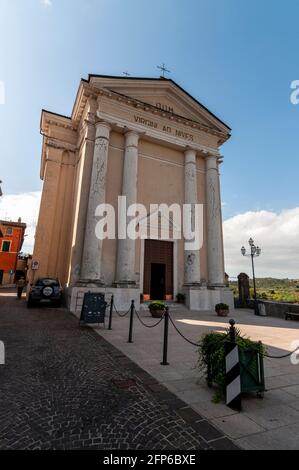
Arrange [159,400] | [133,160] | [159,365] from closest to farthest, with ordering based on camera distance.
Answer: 1. [159,400]
2. [159,365]
3. [133,160]

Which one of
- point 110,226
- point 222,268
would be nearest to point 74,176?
point 110,226

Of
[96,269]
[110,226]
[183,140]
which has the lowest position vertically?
[96,269]

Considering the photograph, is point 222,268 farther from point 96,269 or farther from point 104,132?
point 104,132

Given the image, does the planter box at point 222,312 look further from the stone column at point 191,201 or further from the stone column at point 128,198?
the stone column at point 128,198

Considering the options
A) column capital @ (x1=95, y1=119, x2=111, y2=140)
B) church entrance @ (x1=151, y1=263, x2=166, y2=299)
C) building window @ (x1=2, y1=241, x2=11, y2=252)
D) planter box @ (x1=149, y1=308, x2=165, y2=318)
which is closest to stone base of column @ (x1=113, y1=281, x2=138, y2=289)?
planter box @ (x1=149, y1=308, x2=165, y2=318)

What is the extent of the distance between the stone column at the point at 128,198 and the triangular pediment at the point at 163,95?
342cm

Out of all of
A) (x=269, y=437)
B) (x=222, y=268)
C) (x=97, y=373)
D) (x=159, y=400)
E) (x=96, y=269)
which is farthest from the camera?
(x=222, y=268)

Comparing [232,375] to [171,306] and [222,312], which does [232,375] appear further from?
[171,306]

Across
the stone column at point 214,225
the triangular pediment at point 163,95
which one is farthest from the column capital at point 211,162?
the triangular pediment at point 163,95

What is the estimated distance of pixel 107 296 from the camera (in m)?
13.5

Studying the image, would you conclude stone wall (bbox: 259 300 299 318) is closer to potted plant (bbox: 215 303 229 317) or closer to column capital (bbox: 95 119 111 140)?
potted plant (bbox: 215 303 229 317)

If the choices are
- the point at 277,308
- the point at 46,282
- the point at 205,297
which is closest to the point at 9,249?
the point at 46,282

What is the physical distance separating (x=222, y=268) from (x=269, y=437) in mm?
15802
